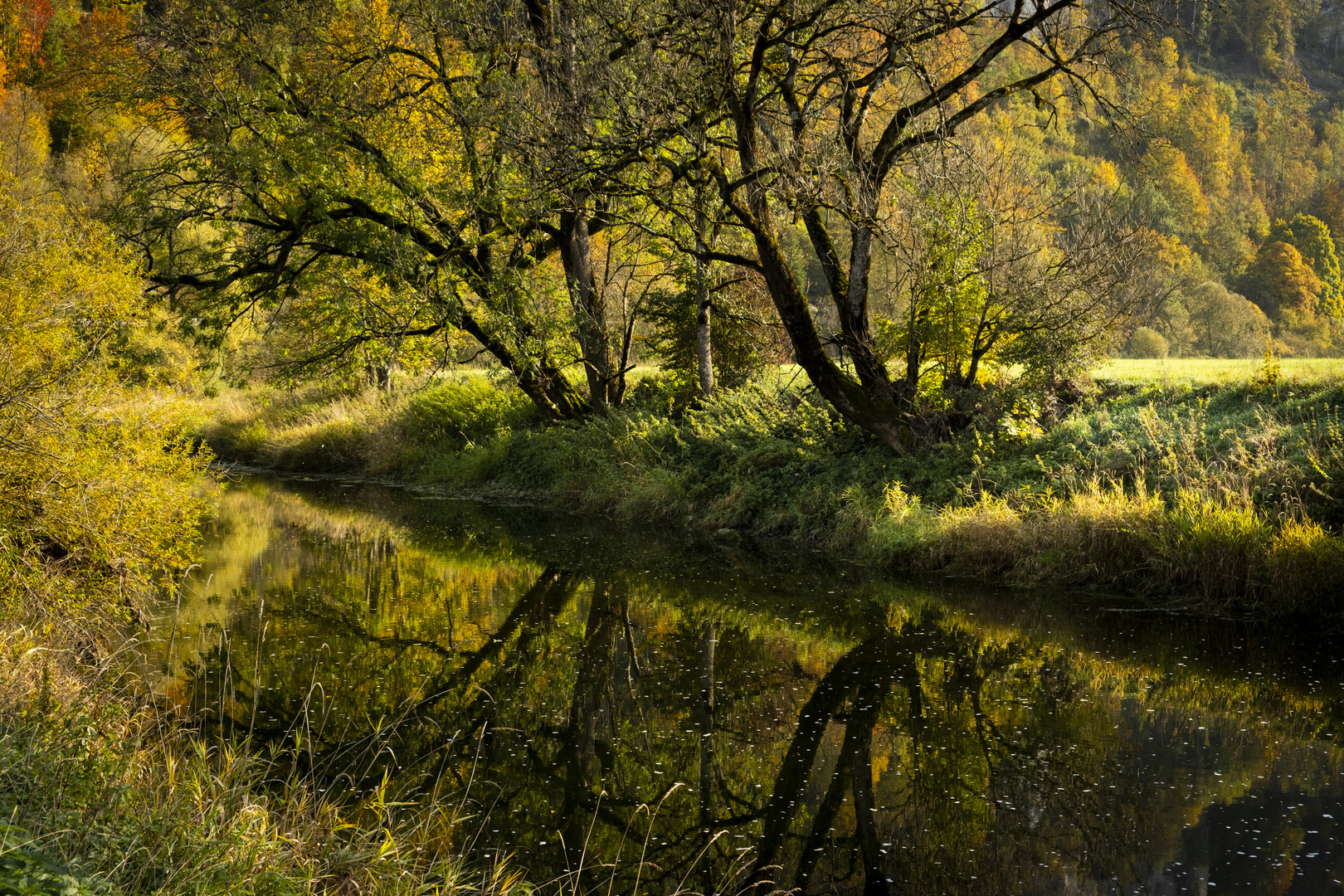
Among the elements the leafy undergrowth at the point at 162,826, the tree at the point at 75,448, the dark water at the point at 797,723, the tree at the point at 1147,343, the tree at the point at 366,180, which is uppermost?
the tree at the point at 366,180

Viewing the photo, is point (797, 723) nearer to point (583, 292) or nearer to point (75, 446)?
point (75, 446)

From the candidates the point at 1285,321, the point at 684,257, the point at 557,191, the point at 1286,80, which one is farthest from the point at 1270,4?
the point at 557,191

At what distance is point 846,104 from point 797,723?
344 inches

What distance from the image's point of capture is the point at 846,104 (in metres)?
13.1

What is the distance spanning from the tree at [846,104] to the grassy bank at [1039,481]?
1.38 metres

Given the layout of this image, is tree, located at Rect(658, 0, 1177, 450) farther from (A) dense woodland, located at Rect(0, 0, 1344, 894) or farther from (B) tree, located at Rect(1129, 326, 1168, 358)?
(B) tree, located at Rect(1129, 326, 1168, 358)

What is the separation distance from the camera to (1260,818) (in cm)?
537

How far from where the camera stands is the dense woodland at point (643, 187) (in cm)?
1286

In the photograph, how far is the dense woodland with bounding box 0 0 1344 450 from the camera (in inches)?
506

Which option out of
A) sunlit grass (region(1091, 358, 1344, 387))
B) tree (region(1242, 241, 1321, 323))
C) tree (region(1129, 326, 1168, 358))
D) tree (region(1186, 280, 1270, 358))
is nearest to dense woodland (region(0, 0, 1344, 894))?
sunlit grass (region(1091, 358, 1344, 387))

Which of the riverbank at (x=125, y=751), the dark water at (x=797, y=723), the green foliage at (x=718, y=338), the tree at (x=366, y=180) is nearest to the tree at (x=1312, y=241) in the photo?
the green foliage at (x=718, y=338)

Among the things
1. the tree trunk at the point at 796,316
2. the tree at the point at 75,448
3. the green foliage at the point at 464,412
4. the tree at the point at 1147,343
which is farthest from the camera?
the tree at the point at 1147,343

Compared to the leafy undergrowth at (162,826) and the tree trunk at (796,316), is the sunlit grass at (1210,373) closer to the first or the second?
the tree trunk at (796,316)

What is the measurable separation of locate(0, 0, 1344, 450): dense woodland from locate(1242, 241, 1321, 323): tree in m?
35.7
